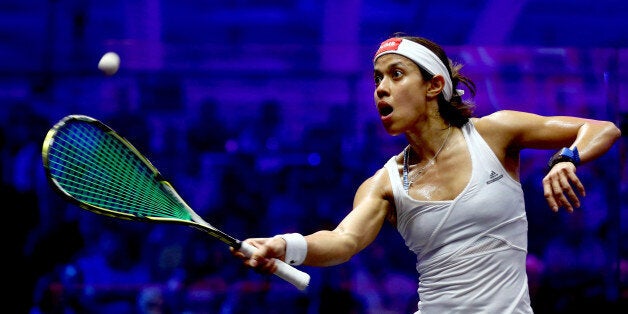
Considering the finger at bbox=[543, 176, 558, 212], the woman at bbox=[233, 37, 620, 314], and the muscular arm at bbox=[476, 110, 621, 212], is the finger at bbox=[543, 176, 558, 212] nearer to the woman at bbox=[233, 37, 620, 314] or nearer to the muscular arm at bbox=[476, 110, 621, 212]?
the woman at bbox=[233, 37, 620, 314]

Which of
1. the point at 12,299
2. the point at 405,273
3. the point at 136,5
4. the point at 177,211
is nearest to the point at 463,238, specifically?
the point at 177,211

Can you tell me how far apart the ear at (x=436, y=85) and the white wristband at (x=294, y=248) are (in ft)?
2.70

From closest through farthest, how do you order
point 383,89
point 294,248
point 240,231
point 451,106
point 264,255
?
point 264,255 < point 294,248 < point 383,89 < point 451,106 < point 240,231

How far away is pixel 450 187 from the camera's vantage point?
271 cm

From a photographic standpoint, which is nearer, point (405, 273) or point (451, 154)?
point (451, 154)

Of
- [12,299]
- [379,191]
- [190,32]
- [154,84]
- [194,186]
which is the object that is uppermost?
[190,32]

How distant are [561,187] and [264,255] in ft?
2.98

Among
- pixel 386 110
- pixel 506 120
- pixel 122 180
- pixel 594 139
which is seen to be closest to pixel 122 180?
pixel 122 180

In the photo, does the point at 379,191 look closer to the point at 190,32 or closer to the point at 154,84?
the point at 154,84

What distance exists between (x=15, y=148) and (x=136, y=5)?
1362mm

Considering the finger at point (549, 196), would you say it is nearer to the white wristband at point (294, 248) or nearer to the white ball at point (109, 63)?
the white wristband at point (294, 248)

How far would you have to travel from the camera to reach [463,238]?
2637mm

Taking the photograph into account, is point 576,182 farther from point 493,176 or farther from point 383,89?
point 383,89

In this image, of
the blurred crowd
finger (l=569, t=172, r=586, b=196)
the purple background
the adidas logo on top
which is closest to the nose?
the adidas logo on top
